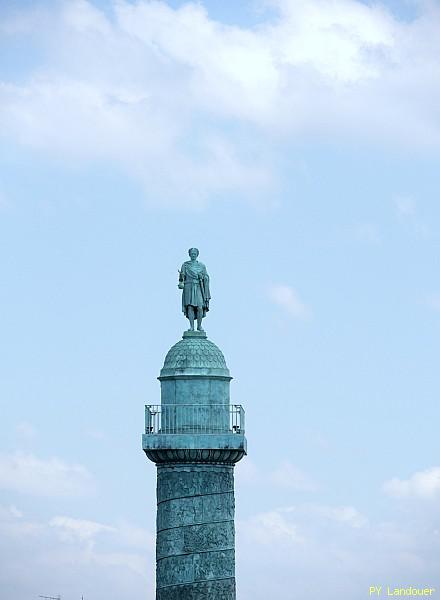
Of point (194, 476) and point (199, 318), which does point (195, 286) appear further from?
point (194, 476)

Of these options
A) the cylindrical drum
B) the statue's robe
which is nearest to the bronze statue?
the statue's robe

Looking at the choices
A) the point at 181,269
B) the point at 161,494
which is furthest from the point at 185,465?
the point at 181,269

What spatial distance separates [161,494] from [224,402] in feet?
15.0

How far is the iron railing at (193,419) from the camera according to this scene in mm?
101750

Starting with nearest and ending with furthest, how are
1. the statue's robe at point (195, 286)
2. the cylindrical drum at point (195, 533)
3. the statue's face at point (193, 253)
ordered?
the cylindrical drum at point (195, 533) → the statue's robe at point (195, 286) → the statue's face at point (193, 253)

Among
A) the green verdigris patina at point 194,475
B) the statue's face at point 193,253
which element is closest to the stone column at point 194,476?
the green verdigris patina at point 194,475

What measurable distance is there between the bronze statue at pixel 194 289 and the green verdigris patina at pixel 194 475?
6.03 feet

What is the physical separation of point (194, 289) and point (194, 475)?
25.6 ft

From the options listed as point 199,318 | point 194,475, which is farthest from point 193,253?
point 194,475

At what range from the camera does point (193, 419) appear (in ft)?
334

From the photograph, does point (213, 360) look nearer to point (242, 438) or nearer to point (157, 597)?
point (242, 438)

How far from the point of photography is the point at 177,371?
10200 centimetres

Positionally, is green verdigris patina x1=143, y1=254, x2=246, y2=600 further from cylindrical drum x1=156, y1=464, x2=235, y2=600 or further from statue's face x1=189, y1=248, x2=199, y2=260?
statue's face x1=189, y1=248, x2=199, y2=260

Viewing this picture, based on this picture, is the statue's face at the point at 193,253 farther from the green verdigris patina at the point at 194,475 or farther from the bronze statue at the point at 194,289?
the green verdigris patina at the point at 194,475
